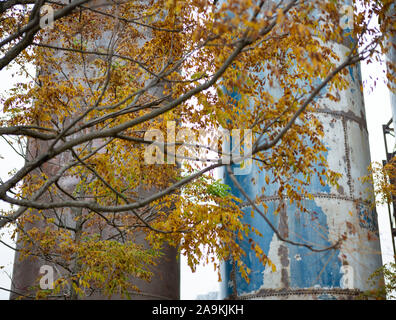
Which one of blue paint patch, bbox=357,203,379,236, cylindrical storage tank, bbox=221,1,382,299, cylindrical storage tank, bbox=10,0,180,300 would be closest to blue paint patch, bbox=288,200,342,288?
cylindrical storage tank, bbox=221,1,382,299

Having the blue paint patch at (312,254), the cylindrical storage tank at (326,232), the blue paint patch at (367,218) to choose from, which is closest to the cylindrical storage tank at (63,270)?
the cylindrical storage tank at (326,232)

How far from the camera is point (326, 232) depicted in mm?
13281

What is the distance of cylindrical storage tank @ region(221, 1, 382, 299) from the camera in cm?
1296

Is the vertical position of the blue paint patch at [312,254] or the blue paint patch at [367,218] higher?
the blue paint patch at [367,218]

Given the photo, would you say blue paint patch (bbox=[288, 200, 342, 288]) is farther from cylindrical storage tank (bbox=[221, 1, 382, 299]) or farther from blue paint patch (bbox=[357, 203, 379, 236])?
blue paint patch (bbox=[357, 203, 379, 236])

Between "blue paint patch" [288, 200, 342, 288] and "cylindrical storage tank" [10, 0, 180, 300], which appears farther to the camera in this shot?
"cylindrical storage tank" [10, 0, 180, 300]

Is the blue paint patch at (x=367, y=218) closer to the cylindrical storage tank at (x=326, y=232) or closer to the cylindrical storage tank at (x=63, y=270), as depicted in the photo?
the cylindrical storage tank at (x=326, y=232)

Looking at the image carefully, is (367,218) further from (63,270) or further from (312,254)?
(63,270)

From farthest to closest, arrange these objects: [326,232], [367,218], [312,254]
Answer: [367,218] < [326,232] < [312,254]

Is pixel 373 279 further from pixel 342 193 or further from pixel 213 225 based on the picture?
pixel 213 225

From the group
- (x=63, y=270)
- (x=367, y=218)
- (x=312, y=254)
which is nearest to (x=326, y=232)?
(x=312, y=254)

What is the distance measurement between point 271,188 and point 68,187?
6.28 m

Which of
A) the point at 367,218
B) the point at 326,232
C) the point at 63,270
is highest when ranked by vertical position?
the point at 367,218

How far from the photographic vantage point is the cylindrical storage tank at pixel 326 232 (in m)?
13.0
